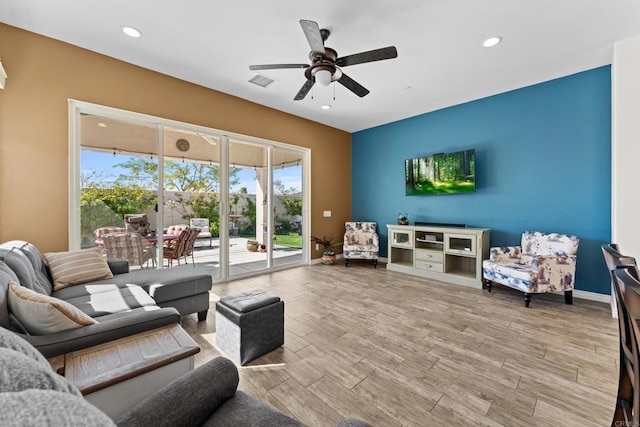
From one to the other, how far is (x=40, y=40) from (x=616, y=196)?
6520 millimetres

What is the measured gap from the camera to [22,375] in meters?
0.45

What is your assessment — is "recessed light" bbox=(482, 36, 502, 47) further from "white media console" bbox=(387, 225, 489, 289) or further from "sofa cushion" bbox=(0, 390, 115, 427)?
"sofa cushion" bbox=(0, 390, 115, 427)

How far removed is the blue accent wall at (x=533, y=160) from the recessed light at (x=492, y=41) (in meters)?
1.58

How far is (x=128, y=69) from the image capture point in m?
3.38

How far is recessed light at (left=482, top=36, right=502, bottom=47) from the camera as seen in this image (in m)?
2.86

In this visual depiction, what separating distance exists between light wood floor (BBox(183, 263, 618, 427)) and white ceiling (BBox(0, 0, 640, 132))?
3.07m

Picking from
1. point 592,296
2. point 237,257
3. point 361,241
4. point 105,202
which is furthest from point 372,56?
point 592,296

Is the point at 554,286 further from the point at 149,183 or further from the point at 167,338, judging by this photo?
the point at 149,183

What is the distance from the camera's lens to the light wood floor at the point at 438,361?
1630 mm

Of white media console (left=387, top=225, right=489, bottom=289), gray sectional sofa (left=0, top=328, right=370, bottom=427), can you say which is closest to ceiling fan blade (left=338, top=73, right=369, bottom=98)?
white media console (left=387, top=225, right=489, bottom=289)

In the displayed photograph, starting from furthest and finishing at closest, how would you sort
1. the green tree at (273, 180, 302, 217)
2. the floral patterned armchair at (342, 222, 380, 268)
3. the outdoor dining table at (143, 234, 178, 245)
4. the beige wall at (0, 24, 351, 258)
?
the floral patterned armchair at (342, 222, 380, 268) → the green tree at (273, 180, 302, 217) → the outdoor dining table at (143, 234, 178, 245) → the beige wall at (0, 24, 351, 258)

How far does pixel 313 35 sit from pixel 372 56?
59 cm

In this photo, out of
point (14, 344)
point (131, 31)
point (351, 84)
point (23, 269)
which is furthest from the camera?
point (351, 84)

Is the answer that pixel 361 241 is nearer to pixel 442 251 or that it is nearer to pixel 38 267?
pixel 442 251
